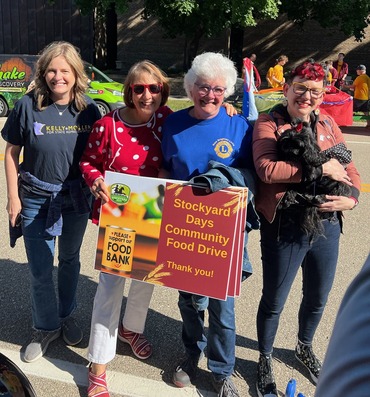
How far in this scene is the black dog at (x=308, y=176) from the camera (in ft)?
7.14

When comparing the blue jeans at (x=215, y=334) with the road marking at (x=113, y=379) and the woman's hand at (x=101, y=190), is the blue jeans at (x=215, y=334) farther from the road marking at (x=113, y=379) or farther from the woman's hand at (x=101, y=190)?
the woman's hand at (x=101, y=190)

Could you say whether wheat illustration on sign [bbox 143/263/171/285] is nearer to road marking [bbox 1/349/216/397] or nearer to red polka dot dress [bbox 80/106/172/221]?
red polka dot dress [bbox 80/106/172/221]

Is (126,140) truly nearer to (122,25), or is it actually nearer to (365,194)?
(365,194)

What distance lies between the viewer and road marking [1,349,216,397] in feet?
8.91

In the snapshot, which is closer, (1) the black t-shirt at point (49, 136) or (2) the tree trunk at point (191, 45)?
(1) the black t-shirt at point (49, 136)

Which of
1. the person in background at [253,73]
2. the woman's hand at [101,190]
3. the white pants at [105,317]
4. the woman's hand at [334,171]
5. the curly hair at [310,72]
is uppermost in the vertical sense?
the curly hair at [310,72]

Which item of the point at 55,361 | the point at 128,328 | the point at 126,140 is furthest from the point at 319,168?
the point at 55,361

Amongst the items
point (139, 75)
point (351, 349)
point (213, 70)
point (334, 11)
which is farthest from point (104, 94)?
point (334, 11)

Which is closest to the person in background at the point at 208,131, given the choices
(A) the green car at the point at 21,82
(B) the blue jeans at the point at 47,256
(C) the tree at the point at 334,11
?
(B) the blue jeans at the point at 47,256

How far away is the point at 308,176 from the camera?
2.22 m

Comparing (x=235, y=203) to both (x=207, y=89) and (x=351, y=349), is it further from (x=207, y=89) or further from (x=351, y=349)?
(x=351, y=349)

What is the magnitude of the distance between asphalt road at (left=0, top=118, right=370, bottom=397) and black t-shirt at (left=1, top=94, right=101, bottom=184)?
3.99 ft

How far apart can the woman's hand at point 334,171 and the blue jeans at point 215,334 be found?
2.83ft

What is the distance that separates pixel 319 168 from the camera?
2201 mm
